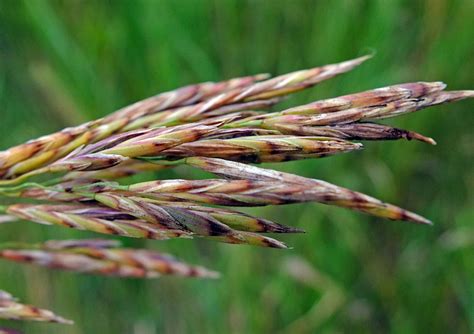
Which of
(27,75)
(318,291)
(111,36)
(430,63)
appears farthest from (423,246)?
(27,75)

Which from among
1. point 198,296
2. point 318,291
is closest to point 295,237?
point 318,291

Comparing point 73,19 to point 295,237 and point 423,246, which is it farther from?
point 423,246

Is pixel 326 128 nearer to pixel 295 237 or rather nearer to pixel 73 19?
pixel 295 237

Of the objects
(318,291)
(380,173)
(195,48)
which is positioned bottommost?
(318,291)

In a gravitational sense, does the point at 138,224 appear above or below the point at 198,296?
above

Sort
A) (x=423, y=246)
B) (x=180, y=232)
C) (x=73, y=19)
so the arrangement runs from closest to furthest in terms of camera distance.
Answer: (x=180, y=232) → (x=423, y=246) → (x=73, y=19)

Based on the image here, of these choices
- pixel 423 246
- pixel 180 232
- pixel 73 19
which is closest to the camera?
pixel 180 232

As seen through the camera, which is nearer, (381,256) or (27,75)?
(381,256)
